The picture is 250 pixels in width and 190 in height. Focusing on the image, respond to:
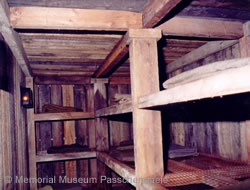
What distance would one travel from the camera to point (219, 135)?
12.9 ft

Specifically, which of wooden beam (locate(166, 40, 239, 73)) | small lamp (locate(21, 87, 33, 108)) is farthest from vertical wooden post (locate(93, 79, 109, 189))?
wooden beam (locate(166, 40, 239, 73))

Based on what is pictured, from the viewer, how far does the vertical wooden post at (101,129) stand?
5.57 meters

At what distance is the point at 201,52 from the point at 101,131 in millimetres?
2970

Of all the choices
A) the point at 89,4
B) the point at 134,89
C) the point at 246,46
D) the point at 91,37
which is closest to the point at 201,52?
the point at 246,46

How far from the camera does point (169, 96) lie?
163 cm

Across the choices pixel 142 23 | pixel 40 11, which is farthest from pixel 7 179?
pixel 142 23

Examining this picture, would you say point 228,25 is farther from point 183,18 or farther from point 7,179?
point 7,179

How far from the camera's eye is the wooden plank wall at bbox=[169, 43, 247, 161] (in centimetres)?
347

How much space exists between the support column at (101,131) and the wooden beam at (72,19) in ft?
11.0

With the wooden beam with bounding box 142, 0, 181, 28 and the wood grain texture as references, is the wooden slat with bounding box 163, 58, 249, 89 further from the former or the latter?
the wood grain texture

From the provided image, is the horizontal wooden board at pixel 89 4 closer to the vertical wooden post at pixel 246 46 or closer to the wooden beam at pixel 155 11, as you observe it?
the wooden beam at pixel 155 11

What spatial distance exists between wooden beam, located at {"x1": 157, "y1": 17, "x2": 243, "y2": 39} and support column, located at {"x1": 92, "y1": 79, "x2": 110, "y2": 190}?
330cm

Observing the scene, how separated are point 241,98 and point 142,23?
6.47 ft

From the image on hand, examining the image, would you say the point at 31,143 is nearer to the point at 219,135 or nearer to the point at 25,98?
the point at 25,98
